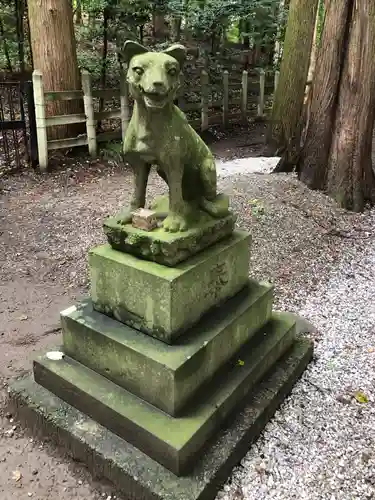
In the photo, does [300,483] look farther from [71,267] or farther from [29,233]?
[29,233]

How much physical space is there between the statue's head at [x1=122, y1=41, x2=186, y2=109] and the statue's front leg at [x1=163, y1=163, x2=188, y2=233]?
1.27ft

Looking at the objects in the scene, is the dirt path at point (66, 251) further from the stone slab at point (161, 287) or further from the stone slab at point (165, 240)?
the stone slab at point (165, 240)

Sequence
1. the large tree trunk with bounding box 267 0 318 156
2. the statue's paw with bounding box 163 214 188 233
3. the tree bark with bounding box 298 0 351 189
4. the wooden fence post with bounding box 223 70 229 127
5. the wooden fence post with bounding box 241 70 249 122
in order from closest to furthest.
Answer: the statue's paw with bounding box 163 214 188 233 < the tree bark with bounding box 298 0 351 189 < the large tree trunk with bounding box 267 0 318 156 < the wooden fence post with bounding box 223 70 229 127 < the wooden fence post with bounding box 241 70 249 122

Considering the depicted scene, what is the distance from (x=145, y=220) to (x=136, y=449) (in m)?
1.28

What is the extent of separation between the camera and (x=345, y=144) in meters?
Answer: 6.31

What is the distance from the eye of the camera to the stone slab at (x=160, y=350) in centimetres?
239

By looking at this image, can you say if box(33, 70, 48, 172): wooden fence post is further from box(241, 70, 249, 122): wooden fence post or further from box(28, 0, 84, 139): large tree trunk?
box(241, 70, 249, 122): wooden fence post

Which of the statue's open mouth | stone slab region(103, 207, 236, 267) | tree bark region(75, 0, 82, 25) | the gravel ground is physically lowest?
the gravel ground

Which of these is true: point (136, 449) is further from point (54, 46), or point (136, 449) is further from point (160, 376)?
point (54, 46)

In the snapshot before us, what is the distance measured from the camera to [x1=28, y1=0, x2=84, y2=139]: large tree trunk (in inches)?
308

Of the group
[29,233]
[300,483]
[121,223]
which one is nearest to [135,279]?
[121,223]

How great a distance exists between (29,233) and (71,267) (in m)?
1.18

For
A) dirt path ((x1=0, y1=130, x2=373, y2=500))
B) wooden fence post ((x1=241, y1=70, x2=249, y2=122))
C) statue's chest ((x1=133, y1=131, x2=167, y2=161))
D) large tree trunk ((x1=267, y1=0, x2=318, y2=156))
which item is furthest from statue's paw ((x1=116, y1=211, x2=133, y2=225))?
wooden fence post ((x1=241, y1=70, x2=249, y2=122))

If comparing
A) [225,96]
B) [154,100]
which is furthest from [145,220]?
[225,96]
